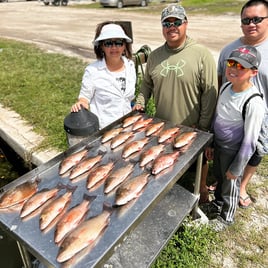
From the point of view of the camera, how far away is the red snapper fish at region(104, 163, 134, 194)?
2.13 m

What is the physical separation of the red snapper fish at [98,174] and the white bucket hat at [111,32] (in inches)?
52.5

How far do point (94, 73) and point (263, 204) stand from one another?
97.2 inches

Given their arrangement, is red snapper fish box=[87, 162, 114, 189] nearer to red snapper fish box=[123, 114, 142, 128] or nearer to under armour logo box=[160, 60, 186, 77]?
red snapper fish box=[123, 114, 142, 128]

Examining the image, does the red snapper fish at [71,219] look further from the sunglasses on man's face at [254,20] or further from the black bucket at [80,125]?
the sunglasses on man's face at [254,20]

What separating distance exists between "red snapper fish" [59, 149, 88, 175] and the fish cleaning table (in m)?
0.05

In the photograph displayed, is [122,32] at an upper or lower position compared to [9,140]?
upper

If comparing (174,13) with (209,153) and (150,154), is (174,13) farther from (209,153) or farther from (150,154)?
(209,153)

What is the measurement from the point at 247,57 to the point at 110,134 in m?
1.37

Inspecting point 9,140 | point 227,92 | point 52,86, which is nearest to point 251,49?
point 227,92

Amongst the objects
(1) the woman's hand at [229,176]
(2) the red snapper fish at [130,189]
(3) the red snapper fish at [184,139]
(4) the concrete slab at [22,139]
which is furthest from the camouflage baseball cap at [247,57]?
(4) the concrete slab at [22,139]

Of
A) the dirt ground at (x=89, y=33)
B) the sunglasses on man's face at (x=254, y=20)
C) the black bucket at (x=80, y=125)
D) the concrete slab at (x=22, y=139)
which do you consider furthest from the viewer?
the dirt ground at (x=89, y=33)

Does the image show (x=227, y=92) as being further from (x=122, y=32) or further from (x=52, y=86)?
(x=52, y=86)

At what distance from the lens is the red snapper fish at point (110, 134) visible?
2743 millimetres

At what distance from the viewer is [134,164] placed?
2381 mm
